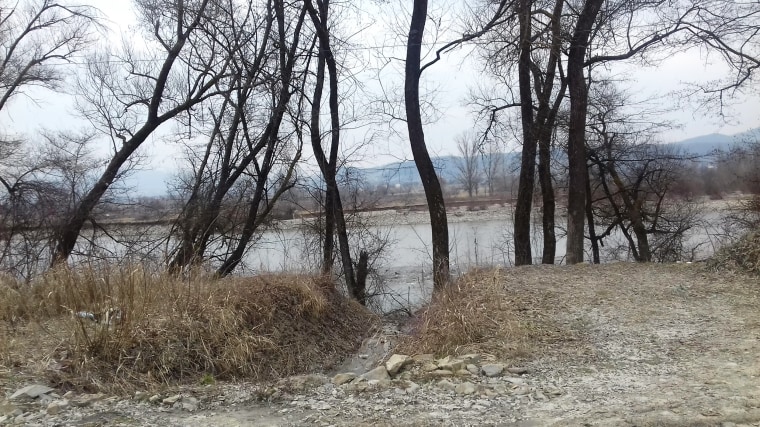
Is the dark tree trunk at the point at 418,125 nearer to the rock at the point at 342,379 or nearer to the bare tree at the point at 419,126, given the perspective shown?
the bare tree at the point at 419,126

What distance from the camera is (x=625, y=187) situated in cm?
1930

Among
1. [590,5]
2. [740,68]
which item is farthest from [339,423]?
[740,68]

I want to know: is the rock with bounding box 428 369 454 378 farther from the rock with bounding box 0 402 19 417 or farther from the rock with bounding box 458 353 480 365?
the rock with bounding box 0 402 19 417

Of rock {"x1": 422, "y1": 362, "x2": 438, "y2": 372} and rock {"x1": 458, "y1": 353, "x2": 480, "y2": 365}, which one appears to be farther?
rock {"x1": 458, "y1": 353, "x2": 480, "y2": 365}

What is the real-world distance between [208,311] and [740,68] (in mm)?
13293

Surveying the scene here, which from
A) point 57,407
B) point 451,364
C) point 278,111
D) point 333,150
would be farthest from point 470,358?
point 278,111

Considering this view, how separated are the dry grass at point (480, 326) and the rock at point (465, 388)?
974 millimetres

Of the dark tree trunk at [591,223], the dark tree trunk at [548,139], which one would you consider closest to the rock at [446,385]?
the dark tree trunk at [548,139]

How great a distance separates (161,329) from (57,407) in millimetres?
1825

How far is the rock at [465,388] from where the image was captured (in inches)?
181

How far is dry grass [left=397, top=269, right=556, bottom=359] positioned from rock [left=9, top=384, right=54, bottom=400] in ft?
11.5

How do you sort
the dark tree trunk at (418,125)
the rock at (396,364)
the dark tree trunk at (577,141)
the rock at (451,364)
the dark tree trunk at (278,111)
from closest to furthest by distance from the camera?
the rock at (451,364) < the rock at (396,364) < the dark tree trunk at (418,125) < the dark tree trunk at (577,141) < the dark tree trunk at (278,111)

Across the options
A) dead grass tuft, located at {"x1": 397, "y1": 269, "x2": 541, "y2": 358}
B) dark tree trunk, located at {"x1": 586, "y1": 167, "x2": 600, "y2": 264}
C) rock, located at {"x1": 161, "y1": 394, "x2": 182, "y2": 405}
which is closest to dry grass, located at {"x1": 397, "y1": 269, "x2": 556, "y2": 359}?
dead grass tuft, located at {"x1": 397, "y1": 269, "x2": 541, "y2": 358}

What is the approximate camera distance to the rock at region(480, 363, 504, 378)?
16.6ft
